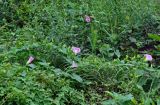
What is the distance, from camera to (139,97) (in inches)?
116

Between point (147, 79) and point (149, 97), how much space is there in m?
0.19

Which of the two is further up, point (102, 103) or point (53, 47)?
point (53, 47)

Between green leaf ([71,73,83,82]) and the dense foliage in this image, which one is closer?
the dense foliage

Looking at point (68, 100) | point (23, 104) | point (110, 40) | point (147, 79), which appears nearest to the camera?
point (23, 104)

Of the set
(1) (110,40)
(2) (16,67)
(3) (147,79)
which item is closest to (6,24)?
(1) (110,40)

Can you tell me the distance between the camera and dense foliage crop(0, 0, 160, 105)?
2785mm

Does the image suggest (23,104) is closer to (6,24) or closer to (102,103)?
(102,103)

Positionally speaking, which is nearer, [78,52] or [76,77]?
[76,77]

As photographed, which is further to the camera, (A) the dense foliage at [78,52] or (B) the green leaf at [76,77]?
(B) the green leaf at [76,77]

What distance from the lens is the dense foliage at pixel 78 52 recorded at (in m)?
2.79

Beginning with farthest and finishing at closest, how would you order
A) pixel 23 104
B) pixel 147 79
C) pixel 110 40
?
pixel 110 40
pixel 147 79
pixel 23 104

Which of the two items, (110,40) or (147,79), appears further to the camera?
(110,40)

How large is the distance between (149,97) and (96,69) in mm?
445

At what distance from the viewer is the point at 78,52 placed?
3.48 meters
